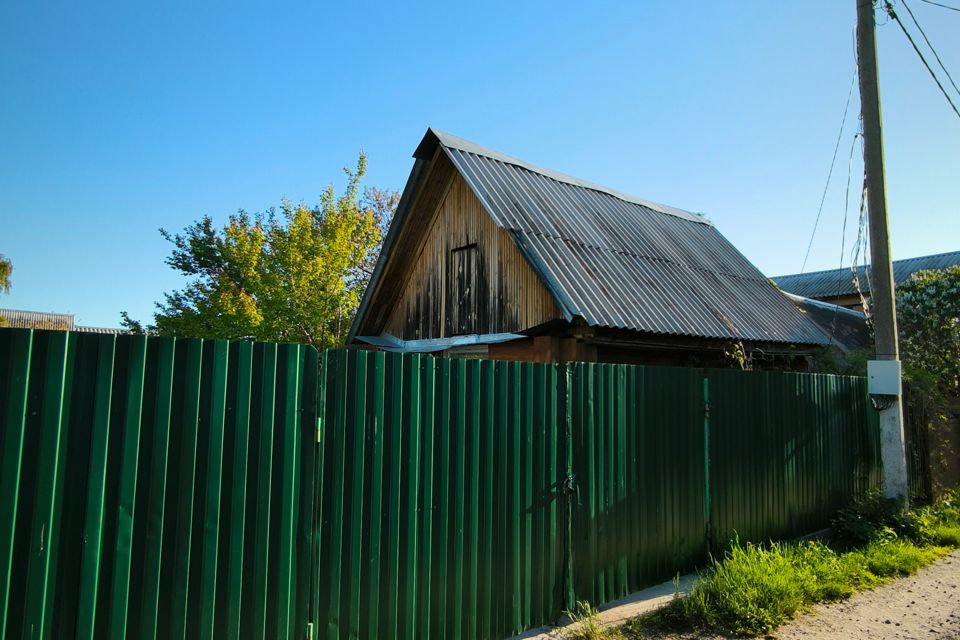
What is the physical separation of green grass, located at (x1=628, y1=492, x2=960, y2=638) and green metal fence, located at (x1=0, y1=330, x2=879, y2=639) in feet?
2.03

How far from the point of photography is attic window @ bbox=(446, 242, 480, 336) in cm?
1112

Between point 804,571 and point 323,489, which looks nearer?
point 323,489

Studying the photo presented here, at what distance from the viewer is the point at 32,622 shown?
9.23ft

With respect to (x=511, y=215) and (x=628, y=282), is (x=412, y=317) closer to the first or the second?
(x=511, y=215)

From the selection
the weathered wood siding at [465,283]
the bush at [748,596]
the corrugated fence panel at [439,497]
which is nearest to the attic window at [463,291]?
the weathered wood siding at [465,283]

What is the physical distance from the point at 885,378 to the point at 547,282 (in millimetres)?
4702

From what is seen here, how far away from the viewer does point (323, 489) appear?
12.4ft

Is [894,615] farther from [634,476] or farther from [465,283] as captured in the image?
[465,283]

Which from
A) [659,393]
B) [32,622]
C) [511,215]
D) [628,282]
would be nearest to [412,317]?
[511,215]

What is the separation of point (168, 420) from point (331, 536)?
1182 mm

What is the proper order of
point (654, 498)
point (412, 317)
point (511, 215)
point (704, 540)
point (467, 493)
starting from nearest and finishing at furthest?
1. point (467, 493)
2. point (654, 498)
3. point (704, 540)
4. point (511, 215)
5. point (412, 317)

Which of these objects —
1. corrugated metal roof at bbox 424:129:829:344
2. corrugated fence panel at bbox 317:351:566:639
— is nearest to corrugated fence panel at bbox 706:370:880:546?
corrugated metal roof at bbox 424:129:829:344

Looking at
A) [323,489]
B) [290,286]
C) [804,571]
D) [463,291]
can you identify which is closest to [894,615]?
[804,571]

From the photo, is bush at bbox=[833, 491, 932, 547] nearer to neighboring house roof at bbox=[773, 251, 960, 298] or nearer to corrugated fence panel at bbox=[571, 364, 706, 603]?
corrugated fence panel at bbox=[571, 364, 706, 603]
